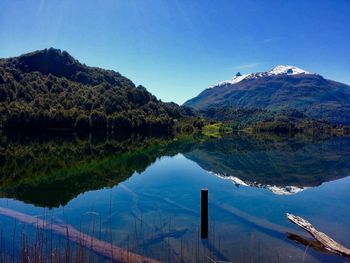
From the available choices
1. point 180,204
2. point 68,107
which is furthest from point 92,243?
point 68,107

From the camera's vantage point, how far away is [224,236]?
781 inches

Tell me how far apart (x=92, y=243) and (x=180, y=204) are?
40.4 ft

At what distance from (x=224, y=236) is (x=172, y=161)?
39.1 m

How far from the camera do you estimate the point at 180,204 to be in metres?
28.0

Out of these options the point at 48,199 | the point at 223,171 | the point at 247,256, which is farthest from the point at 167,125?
the point at 247,256

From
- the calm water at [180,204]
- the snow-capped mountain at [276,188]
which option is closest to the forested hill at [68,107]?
the calm water at [180,204]

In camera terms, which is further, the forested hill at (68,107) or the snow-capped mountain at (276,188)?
the forested hill at (68,107)

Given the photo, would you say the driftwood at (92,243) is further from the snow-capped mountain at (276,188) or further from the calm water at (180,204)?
the snow-capped mountain at (276,188)

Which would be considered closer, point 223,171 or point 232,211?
point 232,211

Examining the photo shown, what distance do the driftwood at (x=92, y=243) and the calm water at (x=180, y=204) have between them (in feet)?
2.63

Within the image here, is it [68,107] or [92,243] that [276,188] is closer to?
[92,243]

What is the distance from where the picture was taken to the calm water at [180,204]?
17797mm

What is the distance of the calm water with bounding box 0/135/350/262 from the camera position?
17.8m

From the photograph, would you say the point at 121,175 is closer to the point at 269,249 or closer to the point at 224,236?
the point at 224,236
